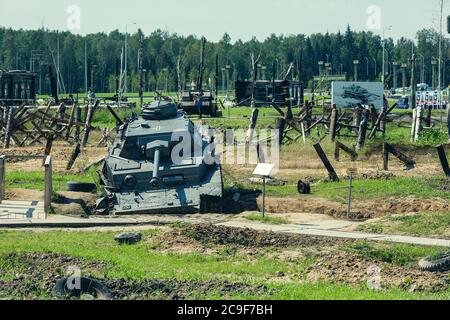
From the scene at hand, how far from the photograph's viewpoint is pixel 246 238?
68.7 ft

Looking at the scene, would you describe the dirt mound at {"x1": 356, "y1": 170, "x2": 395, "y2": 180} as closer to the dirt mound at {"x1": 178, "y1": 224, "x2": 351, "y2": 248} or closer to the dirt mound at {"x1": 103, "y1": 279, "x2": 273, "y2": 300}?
the dirt mound at {"x1": 178, "y1": 224, "x2": 351, "y2": 248}

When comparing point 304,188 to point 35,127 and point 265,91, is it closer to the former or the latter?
point 35,127

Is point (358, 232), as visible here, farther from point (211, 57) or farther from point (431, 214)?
point (211, 57)

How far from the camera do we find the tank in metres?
26.7

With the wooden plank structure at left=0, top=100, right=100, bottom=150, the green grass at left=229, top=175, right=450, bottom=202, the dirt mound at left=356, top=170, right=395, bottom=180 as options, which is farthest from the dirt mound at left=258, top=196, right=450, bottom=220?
the wooden plank structure at left=0, top=100, right=100, bottom=150

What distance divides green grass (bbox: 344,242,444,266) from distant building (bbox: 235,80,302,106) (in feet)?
205

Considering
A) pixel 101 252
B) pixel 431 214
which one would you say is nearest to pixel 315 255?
pixel 101 252

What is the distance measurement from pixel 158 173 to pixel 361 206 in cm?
514

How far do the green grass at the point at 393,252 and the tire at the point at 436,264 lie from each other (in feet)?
2.84

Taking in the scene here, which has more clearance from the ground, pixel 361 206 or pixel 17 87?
pixel 17 87

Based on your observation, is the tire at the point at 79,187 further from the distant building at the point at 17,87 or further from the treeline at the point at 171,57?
the treeline at the point at 171,57

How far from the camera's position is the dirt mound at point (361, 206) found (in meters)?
25.6

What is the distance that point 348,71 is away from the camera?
132m

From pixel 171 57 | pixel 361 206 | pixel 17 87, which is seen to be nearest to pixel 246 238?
pixel 361 206
